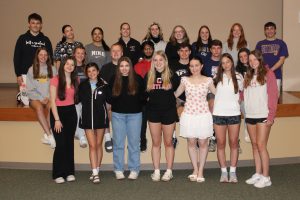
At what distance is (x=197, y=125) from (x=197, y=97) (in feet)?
1.05

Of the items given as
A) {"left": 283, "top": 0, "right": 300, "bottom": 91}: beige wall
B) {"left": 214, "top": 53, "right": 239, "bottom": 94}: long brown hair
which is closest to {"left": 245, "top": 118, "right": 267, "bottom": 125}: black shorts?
{"left": 214, "top": 53, "right": 239, "bottom": 94}: long brown hair

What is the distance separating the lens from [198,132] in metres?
5.00

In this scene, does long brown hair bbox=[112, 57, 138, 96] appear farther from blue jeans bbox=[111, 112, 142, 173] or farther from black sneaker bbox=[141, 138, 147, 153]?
black sneaker bbox=[141, 138, 147, 153]

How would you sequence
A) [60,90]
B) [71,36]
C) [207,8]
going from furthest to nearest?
[207,8] → [71,36] → [60,90]

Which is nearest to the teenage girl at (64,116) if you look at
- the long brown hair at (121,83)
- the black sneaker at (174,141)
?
the long brown hair at (121,83)

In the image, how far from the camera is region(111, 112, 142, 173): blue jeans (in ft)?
17.0

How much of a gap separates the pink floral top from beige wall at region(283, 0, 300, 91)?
3527mm

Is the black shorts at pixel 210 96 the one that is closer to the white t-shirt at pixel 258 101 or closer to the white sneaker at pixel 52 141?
the white t-shirt at pixel 258 101

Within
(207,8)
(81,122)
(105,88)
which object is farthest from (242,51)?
(207,8)

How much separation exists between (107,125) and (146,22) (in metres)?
4.44

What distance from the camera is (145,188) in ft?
16.2

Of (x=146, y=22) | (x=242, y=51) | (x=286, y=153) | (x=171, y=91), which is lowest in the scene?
(x=286, y=153)

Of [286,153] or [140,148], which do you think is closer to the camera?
[140,148]

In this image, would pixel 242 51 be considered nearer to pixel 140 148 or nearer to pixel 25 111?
pixel 140 148
